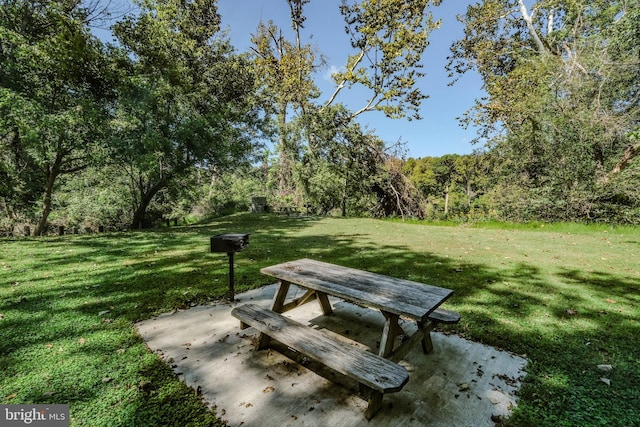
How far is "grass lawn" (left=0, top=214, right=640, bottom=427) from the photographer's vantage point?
1.93 meters

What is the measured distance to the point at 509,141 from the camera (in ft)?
46.7

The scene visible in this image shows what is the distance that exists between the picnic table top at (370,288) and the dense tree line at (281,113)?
663 cm

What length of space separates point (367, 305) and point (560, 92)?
14074 millimetres

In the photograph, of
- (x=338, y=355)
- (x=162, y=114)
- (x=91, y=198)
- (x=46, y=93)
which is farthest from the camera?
(x=91, y=198)

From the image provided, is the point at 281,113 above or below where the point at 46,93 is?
above

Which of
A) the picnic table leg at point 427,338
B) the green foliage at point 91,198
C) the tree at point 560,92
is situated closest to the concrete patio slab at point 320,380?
the picnic table leg at point 427,338

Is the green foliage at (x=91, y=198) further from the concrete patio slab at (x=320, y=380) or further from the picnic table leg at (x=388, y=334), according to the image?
the picnic table leg at (x=388, y=334)

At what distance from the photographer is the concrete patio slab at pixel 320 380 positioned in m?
1.81

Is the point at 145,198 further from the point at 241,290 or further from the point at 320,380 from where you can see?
the point at 320,380

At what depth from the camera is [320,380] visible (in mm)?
2150

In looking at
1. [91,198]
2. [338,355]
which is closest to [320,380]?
[338,355]

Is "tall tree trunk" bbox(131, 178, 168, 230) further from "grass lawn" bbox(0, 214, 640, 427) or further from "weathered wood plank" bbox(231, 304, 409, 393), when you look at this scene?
"weathered wood plank" bbox(231, 304, 409, 393)

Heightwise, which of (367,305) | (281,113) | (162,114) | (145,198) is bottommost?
(367,305)

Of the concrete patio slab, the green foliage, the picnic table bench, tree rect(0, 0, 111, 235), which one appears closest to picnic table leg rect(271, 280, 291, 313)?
the picnic table bench
